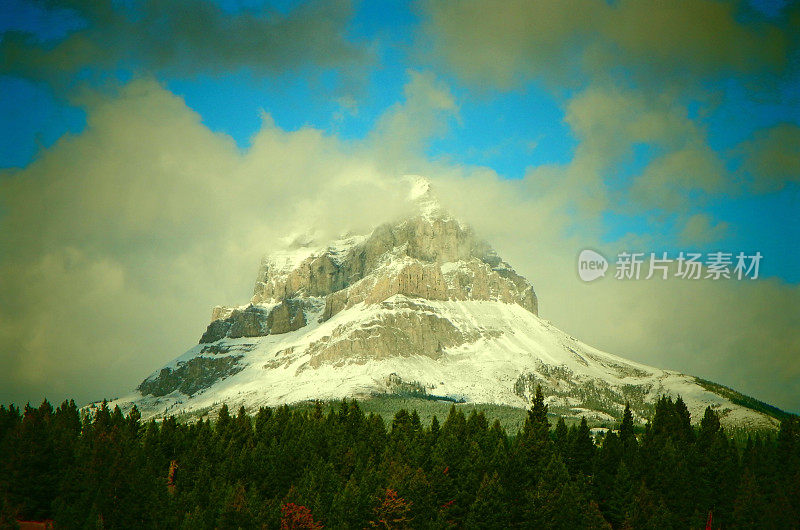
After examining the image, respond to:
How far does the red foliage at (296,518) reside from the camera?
351 ft

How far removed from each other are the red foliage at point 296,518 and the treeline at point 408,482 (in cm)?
20

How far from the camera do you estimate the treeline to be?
106312mm

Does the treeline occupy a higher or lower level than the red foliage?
higher

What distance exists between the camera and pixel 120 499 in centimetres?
11131

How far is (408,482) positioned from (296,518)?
1791cm

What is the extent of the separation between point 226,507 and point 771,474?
8911 cm

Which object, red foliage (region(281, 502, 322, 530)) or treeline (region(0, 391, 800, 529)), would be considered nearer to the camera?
treeline (region(0, 391, 800, 529))

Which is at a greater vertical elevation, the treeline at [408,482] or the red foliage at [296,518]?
the treeline at [408,482]

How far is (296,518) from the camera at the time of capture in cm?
10775

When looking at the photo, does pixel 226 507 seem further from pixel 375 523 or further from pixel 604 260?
pixel 604 260

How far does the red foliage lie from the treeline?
201 millimetres

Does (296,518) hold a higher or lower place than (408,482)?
lower

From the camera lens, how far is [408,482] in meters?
A: 112

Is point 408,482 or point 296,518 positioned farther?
point 408,482
